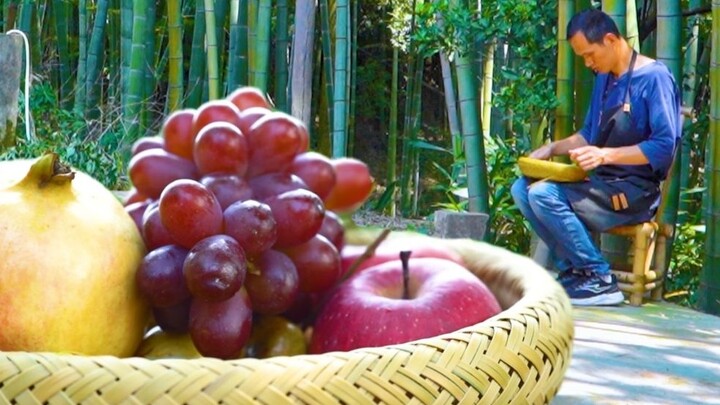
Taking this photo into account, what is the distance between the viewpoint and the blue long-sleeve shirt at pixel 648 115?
299cm

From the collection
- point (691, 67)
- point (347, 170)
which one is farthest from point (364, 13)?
point (347, 170)

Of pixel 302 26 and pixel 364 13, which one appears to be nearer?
pixel 302 26

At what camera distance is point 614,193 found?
311 centimetres

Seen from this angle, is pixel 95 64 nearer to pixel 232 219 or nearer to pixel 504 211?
pixel 504 211

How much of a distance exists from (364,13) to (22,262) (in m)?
9.67

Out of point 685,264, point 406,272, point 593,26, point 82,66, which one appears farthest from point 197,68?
point 406,272

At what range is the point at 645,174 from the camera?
3102 mm

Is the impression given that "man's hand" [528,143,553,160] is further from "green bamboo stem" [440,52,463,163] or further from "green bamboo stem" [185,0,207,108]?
"green bamboo stem" [185,0,207,108]

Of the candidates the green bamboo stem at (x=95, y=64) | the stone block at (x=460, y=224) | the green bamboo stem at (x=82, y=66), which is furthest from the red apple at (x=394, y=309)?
the green bamboo stem at (x=82, y=66)

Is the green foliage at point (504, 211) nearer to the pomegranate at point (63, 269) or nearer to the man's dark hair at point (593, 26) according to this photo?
the man's dark hair at point (593, 26)

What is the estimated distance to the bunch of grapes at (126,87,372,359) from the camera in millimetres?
650

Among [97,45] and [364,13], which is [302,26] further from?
[364,13]

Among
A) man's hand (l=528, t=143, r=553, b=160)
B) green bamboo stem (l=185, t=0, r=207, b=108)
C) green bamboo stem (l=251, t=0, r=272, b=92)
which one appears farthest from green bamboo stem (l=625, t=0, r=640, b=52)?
green bamboo stem (l=185, t=0, r=207, b=108)

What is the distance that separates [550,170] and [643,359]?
3.73 feet
